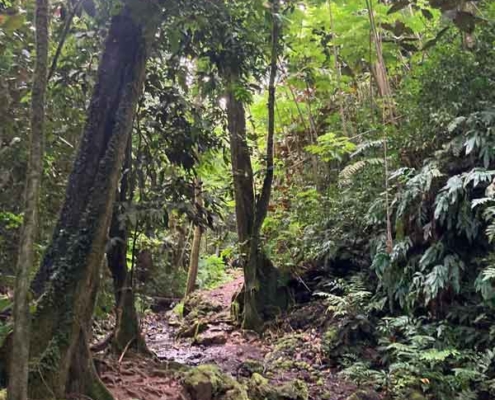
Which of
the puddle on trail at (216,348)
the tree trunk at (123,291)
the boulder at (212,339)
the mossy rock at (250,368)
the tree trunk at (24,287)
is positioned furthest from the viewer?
the boulder at (212,339)

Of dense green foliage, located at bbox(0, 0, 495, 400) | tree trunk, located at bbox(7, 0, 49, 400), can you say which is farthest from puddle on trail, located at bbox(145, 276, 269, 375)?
tree trunk, located at bbox(7, 0, 49, 400)

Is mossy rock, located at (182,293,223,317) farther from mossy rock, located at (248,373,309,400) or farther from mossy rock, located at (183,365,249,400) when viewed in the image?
mossy rock, located at (183,365,249,400)

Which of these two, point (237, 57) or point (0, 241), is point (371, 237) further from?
point (0, 241)

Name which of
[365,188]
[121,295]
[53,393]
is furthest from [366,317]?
→ [53,393]

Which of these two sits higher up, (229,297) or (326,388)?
(229,297)

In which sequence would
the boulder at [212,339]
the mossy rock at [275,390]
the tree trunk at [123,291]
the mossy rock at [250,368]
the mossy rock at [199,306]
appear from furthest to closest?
the mossy rock at [199,306], the boulder at [212,339], the mossy rock at [250,368], the tree trunk at [123,291], the mossy rock at [275,390]

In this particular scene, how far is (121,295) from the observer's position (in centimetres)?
476

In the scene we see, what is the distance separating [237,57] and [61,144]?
1.94 metres

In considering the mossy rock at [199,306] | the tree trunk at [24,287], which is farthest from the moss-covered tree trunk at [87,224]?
the mossy rock at [199,306]

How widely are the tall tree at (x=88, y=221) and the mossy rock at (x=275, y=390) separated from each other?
1.65 metres

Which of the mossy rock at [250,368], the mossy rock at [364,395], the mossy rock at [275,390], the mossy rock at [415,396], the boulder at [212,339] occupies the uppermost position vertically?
the boulder at [212,339]

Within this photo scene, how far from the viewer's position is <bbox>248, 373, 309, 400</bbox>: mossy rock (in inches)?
178

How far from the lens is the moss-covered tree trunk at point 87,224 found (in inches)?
114

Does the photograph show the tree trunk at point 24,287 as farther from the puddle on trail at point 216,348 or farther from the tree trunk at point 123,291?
the puddle on trail at point 216,348
